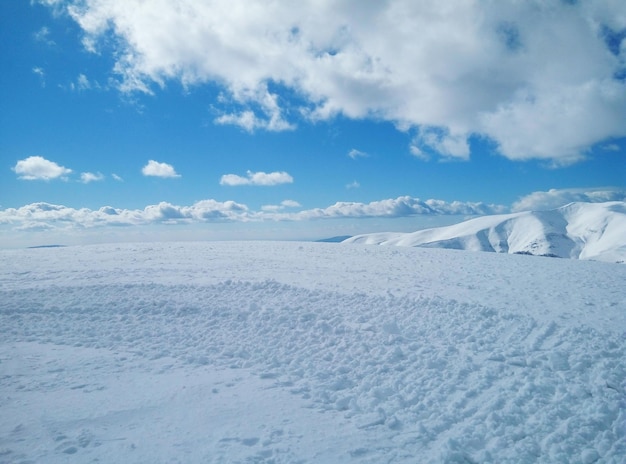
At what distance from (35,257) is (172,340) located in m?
23.1

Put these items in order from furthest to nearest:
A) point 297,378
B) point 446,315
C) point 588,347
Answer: point 446,315 < point 588,347 < point 297,378

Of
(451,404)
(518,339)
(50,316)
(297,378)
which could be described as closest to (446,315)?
(518,339)

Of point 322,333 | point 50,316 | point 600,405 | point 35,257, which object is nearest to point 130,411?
point 322,333

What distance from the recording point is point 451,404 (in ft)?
25.3

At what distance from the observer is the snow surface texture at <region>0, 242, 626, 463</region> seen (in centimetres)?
656

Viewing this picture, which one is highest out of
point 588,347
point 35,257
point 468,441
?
point 35,257

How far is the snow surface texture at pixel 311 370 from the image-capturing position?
6.56m

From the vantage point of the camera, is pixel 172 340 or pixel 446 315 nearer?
pixel 172 340

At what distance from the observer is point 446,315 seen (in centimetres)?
1280

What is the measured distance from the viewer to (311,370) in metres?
9.41

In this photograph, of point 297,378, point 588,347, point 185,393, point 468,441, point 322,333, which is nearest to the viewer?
point 468,441

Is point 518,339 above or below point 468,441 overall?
above

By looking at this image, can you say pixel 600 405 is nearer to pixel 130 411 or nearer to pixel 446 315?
pixel 446 315

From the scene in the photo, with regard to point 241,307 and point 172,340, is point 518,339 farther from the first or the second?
point 172,340
